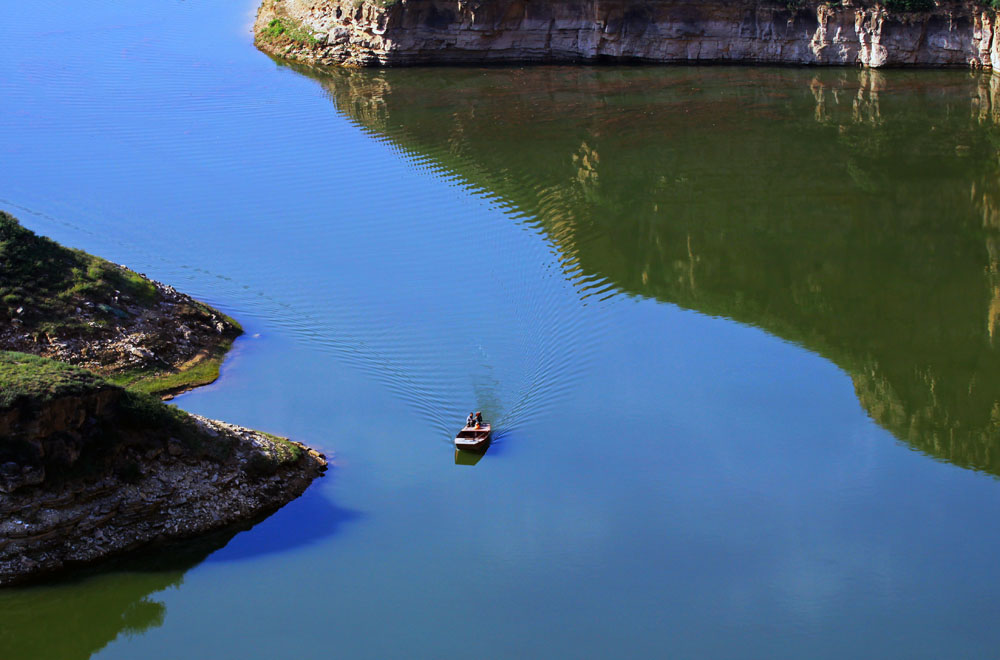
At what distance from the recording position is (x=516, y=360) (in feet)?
89.2

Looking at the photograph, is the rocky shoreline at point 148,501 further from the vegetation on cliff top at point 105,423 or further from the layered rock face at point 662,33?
the layered rock face at point 662,33

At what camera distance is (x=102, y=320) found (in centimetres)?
2741

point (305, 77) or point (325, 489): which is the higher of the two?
point (305, 77)

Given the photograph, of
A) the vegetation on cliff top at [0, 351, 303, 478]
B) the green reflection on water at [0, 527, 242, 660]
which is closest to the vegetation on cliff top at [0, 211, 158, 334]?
the vegetation on cliff top at [0, 351, 303, 478]

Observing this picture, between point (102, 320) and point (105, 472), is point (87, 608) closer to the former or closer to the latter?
point (105, 472)

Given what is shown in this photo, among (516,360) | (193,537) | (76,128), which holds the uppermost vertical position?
(76,128)

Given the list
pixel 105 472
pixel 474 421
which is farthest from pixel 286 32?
pixel 105 472

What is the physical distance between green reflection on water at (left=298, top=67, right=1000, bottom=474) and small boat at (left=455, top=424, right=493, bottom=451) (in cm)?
1001

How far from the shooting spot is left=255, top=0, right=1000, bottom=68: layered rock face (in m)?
58.3

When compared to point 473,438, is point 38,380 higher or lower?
higher

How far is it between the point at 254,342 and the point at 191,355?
1930 mm

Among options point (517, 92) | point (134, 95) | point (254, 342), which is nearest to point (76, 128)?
point (134, 95)

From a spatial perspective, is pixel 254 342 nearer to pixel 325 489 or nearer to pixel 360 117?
pixel 325 489

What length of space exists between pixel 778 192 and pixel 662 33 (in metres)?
23.2
